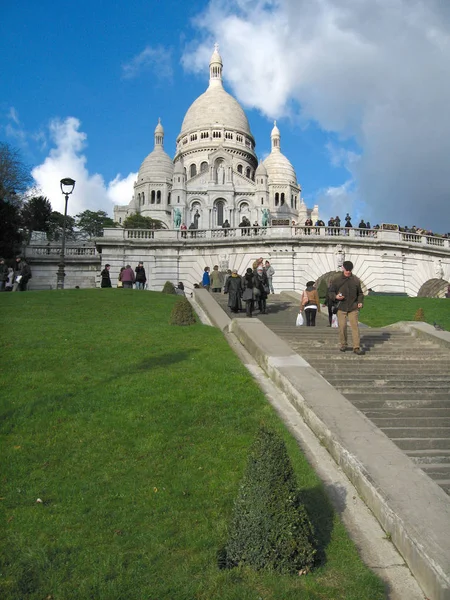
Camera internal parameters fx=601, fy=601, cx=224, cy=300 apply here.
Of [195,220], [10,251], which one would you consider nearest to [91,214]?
[195,220]

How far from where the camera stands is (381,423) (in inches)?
317

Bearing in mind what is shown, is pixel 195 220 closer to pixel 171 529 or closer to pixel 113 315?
pixel 113 315

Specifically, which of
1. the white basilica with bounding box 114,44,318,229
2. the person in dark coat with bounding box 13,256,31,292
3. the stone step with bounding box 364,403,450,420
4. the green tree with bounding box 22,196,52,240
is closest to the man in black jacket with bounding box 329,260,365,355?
the stone step with bounding box 364,403,450,420

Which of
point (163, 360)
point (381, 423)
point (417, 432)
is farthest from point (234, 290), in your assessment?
point (417, 432)

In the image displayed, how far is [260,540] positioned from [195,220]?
87040 mm

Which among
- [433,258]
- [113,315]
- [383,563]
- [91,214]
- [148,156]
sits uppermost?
[148,156]

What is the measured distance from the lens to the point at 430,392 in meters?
9.37

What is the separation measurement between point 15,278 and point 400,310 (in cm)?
1649

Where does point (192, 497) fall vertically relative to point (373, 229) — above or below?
below

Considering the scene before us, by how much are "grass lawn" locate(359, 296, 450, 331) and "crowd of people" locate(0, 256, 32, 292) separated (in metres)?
13.8

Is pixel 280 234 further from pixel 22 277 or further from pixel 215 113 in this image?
pixel 215 113

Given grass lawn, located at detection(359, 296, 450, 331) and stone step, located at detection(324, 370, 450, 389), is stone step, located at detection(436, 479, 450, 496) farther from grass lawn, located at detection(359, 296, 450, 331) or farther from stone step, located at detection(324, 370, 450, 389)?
grass lawn, located at detection(359, 296, 450, 331)

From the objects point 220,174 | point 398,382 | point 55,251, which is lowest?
point 398,382

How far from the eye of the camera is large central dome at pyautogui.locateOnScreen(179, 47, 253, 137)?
101m
